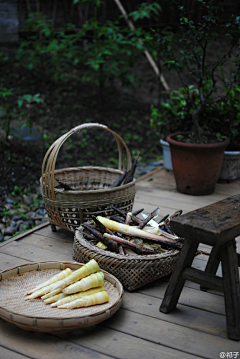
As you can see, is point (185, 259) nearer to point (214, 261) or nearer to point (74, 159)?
point (214, 261)

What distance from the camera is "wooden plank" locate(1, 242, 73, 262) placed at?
2.47 m

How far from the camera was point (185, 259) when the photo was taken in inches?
71.9

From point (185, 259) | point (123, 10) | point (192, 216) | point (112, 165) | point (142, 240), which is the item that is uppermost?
point (123, 10)

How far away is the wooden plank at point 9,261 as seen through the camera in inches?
92.9

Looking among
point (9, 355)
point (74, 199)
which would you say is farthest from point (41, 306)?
point (74, 199)

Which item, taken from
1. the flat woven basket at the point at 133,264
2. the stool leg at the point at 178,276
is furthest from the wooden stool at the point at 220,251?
the flat woven basket at the point at 133,264

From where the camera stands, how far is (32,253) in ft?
8.30

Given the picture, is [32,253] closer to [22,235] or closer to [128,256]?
[22,235]

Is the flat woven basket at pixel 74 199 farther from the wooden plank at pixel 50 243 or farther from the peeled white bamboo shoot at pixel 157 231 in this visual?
the peeled white bamboo shoot at pixel 157 231

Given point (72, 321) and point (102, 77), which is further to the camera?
point (102, 77)

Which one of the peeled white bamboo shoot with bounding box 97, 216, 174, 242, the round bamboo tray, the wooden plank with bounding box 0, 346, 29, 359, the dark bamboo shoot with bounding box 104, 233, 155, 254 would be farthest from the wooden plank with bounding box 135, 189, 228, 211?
the wooden plank with bounding box 0, 346, 29, 359

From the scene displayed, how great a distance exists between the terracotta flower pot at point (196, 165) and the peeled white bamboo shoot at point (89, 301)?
1.98m

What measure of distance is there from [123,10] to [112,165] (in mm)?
2756

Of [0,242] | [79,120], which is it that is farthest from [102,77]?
[0,242]
